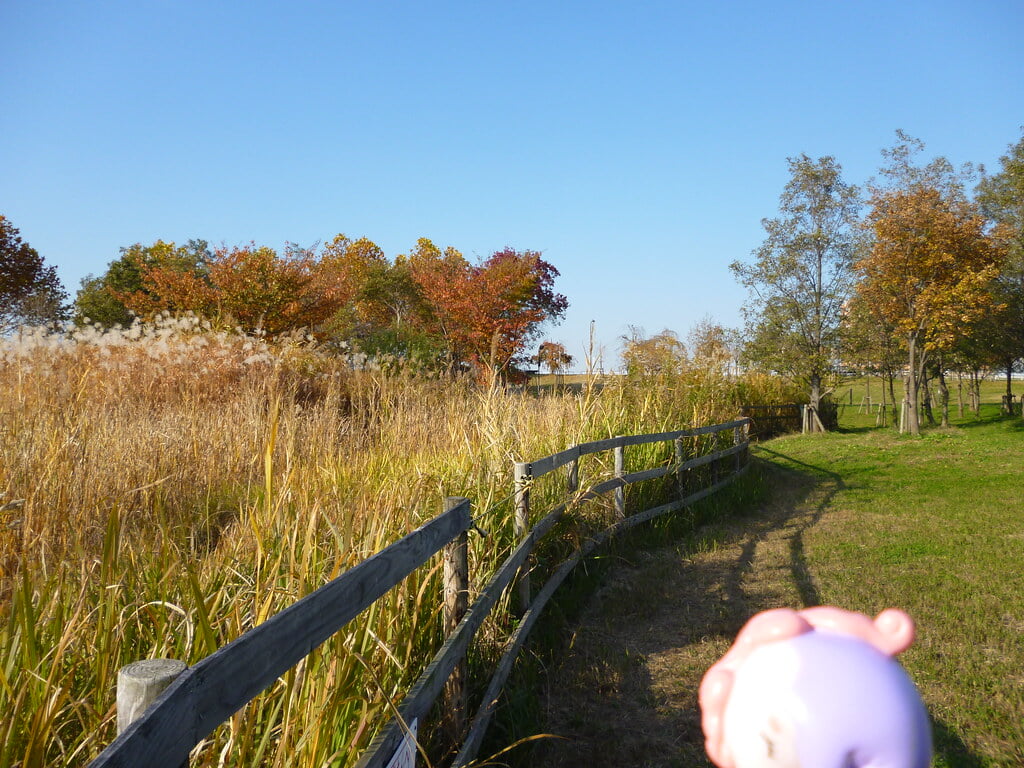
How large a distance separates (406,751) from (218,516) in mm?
3294

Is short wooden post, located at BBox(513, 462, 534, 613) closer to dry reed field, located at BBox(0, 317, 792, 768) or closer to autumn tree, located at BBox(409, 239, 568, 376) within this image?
dry reed field, located at BBox(0, 317, 792, 768)

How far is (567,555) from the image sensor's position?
Answer: 596 centimetres

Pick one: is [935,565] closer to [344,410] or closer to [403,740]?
[403,740]

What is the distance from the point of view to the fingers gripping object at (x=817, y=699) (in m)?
0.58

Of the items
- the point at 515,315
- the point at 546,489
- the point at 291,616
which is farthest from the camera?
the point at 515,315

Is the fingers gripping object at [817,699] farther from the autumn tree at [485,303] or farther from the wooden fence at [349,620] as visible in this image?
the autumn tree at [485,303]

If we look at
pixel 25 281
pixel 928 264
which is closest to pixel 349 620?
pixel 928 264

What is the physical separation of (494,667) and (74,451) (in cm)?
276

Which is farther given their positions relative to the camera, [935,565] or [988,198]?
[988,198]

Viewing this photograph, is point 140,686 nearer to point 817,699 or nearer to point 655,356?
→ point 817,699

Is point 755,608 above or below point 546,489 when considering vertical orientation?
below

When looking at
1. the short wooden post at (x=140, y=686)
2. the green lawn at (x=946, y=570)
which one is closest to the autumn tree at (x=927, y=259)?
the green lawn at (x=946, y=570)

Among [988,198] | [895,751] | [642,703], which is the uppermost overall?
[988,198]

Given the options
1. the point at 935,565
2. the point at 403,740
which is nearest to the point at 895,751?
the point at 403,740
